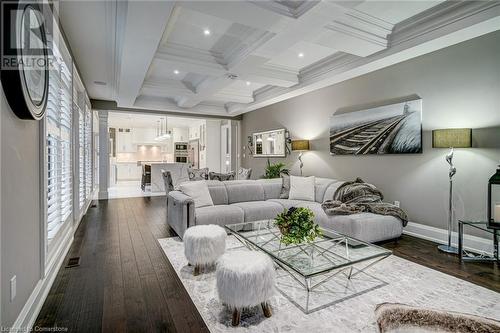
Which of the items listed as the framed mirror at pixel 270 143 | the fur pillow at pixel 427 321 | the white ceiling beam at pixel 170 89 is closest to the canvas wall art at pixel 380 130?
the framed mirror at pixel 270 143

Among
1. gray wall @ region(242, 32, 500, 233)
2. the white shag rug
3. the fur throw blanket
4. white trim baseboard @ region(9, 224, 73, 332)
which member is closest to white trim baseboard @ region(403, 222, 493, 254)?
gray wall @ region(242, 32, 500, 233)

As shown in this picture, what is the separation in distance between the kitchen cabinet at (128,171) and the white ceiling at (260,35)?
797cm

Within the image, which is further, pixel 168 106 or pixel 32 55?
pixel 168 106

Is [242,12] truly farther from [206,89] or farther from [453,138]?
[206,89]

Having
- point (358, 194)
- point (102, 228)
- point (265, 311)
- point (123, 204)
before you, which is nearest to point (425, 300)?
point (265, 311)

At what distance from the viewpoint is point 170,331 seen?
1815 millimetres

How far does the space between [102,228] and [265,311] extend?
357cm

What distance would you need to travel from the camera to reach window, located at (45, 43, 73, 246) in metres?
2.60

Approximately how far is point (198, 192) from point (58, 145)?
6.20 feet

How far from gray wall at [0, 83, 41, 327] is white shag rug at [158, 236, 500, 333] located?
120 cm

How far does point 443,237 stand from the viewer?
12.0ft

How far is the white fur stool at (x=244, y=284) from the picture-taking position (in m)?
1.85

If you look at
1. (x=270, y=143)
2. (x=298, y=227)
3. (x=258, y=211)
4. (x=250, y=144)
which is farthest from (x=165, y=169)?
(x=298, y=227)

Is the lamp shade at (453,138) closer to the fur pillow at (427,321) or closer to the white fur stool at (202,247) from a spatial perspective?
the fur pillow at (427,321)
